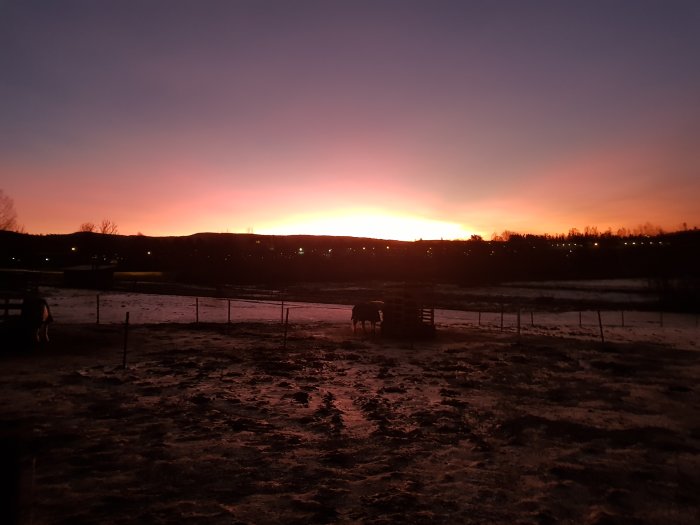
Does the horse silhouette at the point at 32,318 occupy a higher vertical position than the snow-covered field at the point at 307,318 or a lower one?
higher

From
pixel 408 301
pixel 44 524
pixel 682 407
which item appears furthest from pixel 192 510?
pixel 408 301

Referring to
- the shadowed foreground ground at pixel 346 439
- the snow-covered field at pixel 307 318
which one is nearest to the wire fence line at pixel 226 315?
the snow-covered field at pixel 307 318

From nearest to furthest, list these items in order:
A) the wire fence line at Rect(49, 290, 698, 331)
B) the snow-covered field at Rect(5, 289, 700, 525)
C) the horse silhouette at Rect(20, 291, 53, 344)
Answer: the snow-covered field at Rect(5, 289, 700, 525) < the horse silhouette at Rect(20, 291, 53, 344) < the wire fence line at Rect(49, 290, 698, 331)

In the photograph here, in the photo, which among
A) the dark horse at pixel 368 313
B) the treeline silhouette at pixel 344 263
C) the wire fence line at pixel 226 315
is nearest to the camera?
the dark horse at pixel 368 313

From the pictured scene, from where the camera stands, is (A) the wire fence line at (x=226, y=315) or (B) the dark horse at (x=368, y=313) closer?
(B) the dark horse at (x=368, y=313)

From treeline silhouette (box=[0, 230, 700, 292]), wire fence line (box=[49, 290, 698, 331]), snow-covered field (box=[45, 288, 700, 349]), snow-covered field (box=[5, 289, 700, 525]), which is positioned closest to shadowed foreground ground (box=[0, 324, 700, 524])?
snow-covered field (box=[5, 289, 700, 525])

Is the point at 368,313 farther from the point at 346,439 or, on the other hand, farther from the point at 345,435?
the point at 346,439

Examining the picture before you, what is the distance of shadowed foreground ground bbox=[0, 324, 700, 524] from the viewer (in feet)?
19.1

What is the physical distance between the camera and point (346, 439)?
831 centimetres

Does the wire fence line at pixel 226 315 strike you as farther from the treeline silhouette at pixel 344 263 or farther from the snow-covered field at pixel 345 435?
the treeline silhouette at pixel 344 263

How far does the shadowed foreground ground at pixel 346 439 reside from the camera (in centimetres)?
583

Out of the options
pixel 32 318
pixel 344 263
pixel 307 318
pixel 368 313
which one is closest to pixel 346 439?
pixel 32 318

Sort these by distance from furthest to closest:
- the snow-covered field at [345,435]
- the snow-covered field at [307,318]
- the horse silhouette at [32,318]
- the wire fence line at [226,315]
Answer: the wire fence line at [226,315], the snow-covered field at [307,318], the horse silhouette at [32,318], the snow-covered field at [345,435]

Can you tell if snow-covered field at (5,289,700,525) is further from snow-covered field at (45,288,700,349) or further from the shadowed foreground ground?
snow-covered field at (45,288,700,349)
